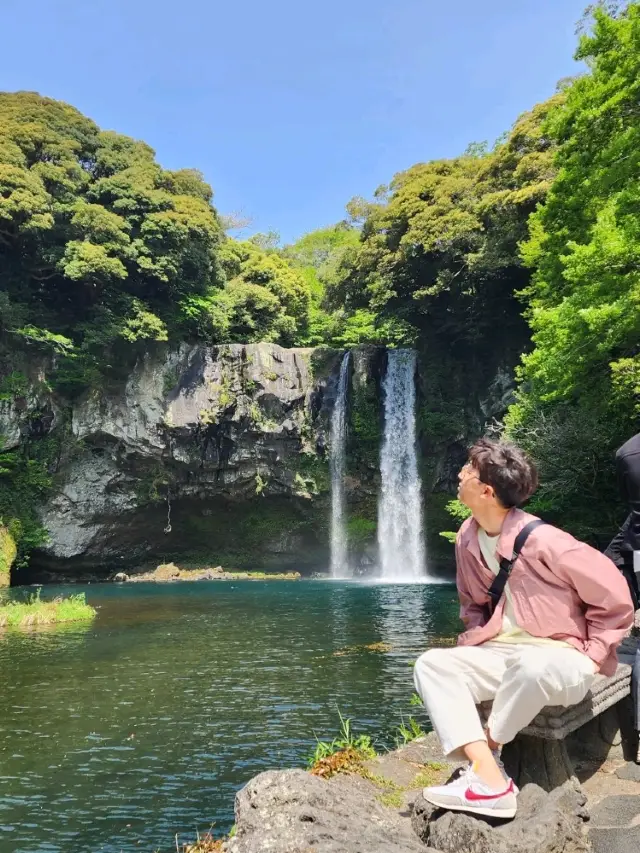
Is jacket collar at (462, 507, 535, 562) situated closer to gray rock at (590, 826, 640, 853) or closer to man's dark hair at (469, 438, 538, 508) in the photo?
man's dark hair at (469, 438, 538, 508)

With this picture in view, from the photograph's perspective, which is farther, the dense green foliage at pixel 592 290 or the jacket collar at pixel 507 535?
the dense green foliage at pixel 592 290

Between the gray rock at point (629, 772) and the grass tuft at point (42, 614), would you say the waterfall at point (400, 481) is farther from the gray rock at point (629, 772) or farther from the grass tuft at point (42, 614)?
the gray rock at point (629, 772)

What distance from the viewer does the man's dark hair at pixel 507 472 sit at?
2703mm

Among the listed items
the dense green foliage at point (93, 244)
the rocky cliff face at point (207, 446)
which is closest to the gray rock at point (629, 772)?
the rocky cliff face at point (207, 446)

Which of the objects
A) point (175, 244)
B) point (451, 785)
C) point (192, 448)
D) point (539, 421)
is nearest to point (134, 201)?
point (175, 244)

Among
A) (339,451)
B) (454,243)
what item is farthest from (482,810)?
(339,451)

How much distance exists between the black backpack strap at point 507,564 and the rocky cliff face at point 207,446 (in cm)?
2524

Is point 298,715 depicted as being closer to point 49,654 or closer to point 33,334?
point 49,654

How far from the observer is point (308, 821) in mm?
2230

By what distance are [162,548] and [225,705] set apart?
1025 inches

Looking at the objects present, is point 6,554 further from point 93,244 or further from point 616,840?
point 616,840

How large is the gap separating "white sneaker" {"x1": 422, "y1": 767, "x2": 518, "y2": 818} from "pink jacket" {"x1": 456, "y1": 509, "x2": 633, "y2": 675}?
0.55 meters

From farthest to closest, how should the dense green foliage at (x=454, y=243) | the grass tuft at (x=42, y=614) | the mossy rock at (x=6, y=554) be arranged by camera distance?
1. the mossy rock at (x=6, y=554)
2. the dense green foliage at (x=454, y=243)
3. the grass tuft at (x=42, y=614)

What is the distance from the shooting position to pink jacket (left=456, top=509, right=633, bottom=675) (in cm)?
248
